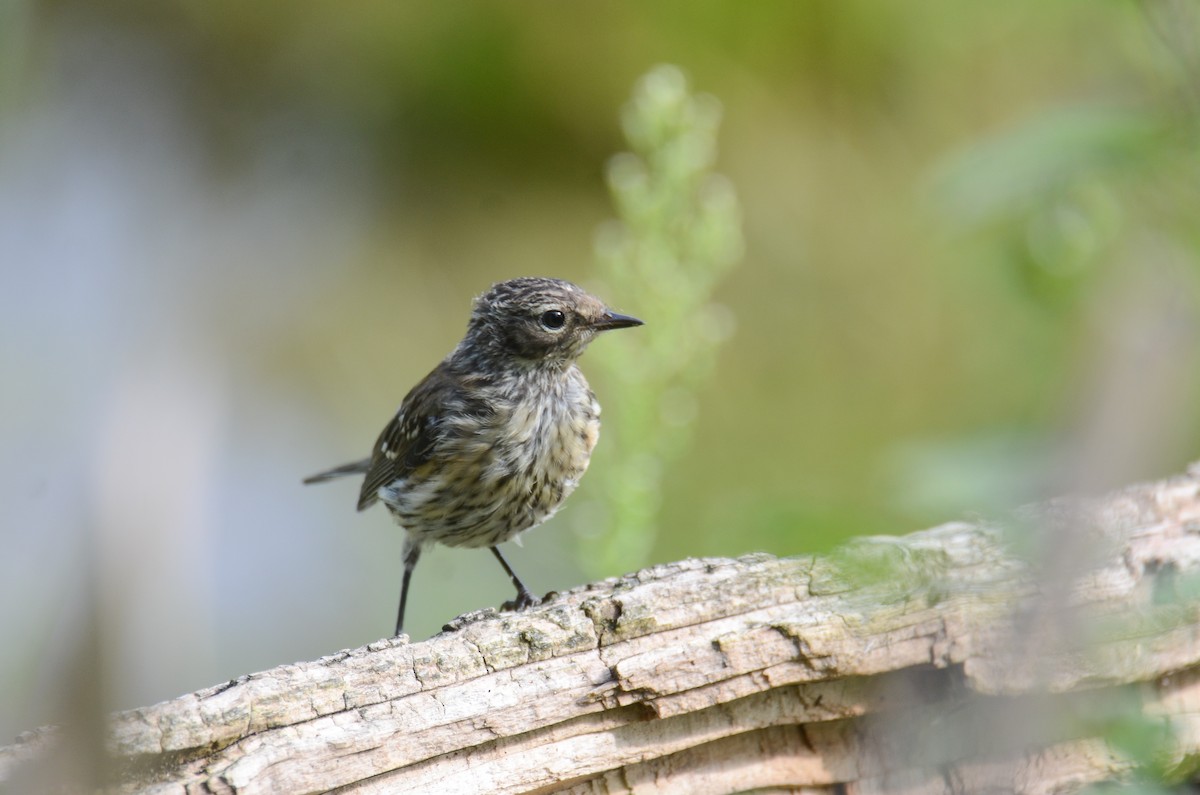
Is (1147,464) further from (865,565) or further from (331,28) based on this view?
(331,28)

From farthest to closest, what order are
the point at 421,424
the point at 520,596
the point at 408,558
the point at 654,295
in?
the point at 408,558 < the point at 421,424 < the point at 520,596 < the point at 654,295

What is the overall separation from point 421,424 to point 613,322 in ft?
2.91

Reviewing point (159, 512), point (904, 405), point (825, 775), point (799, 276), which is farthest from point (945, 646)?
point (799, 276)

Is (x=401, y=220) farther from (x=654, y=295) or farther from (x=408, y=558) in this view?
(x=654, y=295)

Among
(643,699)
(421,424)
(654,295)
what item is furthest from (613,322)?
(643,699)

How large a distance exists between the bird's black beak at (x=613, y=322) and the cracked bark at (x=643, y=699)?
3.75ft

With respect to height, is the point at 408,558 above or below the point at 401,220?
below

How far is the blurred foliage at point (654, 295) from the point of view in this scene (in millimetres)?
3822

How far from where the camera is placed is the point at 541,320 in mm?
4605

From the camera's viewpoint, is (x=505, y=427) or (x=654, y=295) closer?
(x=654, y=295)

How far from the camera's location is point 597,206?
9.25 meters

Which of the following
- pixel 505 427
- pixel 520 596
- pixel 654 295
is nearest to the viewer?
pixel 654 295

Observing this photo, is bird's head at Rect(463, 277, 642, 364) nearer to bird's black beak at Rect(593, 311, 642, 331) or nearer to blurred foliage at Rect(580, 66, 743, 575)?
bird's black beak at Rect(593, 311, 642, 331)

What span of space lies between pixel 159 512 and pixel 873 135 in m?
7.96
